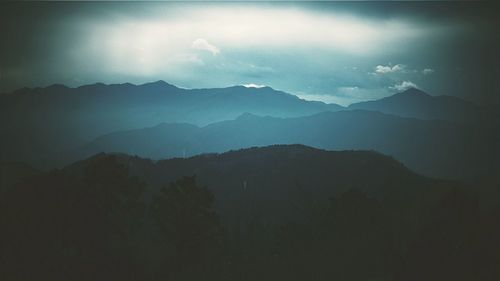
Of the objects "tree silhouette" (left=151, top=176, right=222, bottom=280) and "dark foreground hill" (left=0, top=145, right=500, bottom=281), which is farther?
"tree silhouette" (left=151, top=176, right=222, bottom=280)

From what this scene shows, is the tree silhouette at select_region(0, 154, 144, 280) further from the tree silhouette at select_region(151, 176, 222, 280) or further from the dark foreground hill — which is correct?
the tree silhouette at select_region(151, 176, 222, 280)

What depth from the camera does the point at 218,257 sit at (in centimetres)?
4338

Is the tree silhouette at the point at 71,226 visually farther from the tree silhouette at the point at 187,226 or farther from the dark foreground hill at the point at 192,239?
the tree silhouette at the point at 187,226

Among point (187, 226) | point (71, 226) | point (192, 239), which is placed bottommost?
point (192, 239)

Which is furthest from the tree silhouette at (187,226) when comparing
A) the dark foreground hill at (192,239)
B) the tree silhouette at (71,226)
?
the tree silhouette at (71,226)

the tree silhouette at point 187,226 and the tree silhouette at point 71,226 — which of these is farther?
the tree silhouette at point 187,226

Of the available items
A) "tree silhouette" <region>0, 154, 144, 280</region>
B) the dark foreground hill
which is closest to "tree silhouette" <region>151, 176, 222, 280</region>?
the dark foreground hill

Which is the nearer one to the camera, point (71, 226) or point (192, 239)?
point (71, 226)

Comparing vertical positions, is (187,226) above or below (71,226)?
below

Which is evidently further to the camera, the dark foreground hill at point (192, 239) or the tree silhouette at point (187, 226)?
the tree silhouette at point (187, 226)

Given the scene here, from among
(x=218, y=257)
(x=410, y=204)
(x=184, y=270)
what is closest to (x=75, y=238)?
(x=184, y=270)

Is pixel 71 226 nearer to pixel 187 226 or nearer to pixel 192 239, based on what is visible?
pixel 187 226

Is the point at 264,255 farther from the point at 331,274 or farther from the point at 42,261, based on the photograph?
the point at 42,261

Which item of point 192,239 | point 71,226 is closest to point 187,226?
point 192,239
